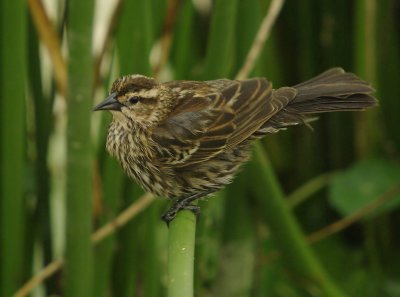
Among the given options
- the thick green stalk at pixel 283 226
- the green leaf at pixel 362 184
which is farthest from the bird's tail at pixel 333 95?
the green leaf at pixel 362 184

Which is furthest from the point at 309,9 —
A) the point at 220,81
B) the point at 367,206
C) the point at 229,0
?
the point at 229,0

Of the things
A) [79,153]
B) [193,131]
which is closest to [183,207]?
[79,153]

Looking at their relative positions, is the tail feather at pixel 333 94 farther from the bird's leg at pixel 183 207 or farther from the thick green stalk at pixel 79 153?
the thick green stalk at pixel 79 153

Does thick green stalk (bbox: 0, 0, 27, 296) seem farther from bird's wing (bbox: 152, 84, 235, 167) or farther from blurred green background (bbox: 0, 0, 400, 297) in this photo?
bird's wing (bbox: 152, 84, 235, 167)

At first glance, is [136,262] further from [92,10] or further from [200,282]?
[92,10]

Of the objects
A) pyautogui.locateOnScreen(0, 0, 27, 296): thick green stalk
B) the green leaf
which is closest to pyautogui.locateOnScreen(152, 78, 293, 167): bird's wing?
pyautogui.locateOnScreen(0, 0, 27, 296): thick green stalk
